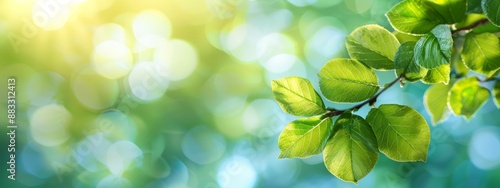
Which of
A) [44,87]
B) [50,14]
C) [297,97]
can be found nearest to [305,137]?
[297,97]

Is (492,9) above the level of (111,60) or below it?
above

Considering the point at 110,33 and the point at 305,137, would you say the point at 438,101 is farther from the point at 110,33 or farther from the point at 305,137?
the point at 110,33

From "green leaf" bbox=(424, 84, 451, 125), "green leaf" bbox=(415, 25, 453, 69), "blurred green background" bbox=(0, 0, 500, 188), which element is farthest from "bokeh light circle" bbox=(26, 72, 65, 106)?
"green leaf" bbox=(415, 25, 453, 69)

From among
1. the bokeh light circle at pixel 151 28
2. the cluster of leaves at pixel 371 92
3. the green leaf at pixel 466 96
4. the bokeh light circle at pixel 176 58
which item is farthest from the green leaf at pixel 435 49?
the bokeh light circle at pixel 151 28

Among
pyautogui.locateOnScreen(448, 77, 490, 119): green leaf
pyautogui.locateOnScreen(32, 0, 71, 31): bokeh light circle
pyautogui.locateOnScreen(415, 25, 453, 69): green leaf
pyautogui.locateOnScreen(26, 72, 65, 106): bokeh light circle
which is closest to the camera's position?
pyautogui.locateOnScreen(415, 25, 453, 69): green leaf

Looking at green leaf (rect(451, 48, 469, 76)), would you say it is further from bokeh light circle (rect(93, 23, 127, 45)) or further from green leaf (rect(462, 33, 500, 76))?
bokeh light circle (rect(93, 23, 127, 45))
